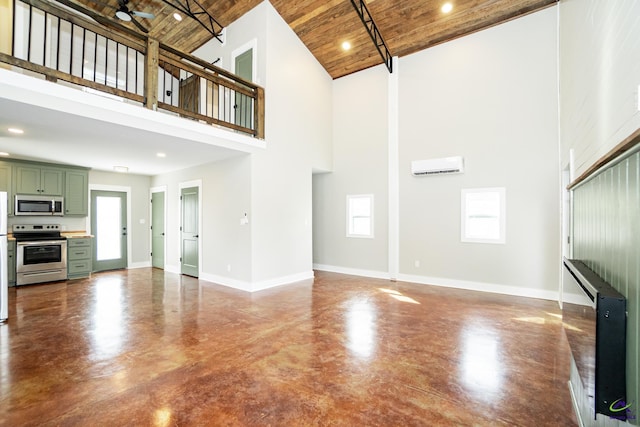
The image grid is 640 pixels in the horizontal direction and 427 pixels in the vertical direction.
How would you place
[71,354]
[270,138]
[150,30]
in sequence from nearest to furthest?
1. [71,354]
2. [270,138]
3. [150,30]

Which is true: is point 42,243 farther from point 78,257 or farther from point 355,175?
point 355,175

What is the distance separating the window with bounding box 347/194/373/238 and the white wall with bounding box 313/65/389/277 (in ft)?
0.40

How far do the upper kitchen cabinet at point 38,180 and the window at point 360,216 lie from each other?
256 inches

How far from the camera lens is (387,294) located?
210 inches

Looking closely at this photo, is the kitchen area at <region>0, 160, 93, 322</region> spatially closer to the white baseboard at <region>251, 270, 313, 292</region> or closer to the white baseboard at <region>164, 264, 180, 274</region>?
the white baseboard at <region>164, 264, 180, 274</region>

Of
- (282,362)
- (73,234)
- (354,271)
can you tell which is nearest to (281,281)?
(354,271)

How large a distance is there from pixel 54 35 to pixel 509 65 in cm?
826

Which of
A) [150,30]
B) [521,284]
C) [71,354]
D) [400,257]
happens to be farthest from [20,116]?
[521,284]

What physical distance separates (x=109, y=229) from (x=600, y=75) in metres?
9.29

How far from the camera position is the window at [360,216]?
700cm

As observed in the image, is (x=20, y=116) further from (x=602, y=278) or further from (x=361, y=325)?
(x=602, y=278)

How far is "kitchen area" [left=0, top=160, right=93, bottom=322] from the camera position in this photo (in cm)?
571

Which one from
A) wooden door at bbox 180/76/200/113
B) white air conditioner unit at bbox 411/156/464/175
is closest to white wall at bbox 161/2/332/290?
wooden door at bbox 180/76/200/113

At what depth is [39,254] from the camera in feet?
19.1
